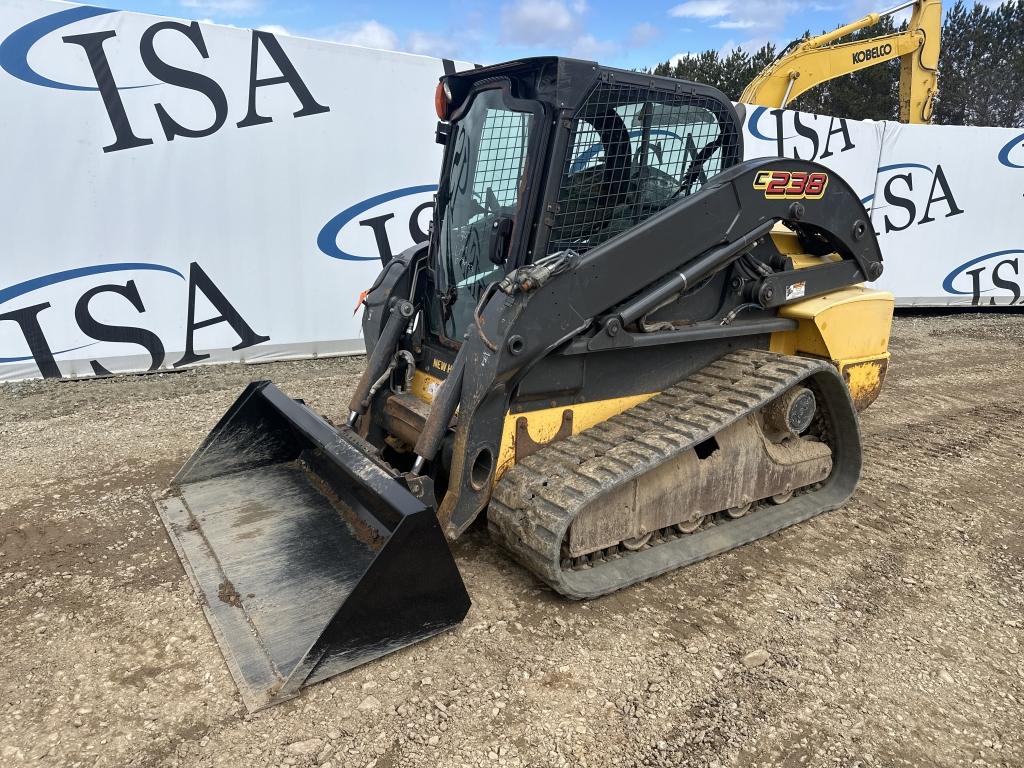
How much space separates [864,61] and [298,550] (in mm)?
11275

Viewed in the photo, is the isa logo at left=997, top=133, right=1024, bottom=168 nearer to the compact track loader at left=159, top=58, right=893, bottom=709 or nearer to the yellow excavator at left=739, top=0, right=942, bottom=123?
the yellow excavator at left=739, top=0, right=942, bottom=123

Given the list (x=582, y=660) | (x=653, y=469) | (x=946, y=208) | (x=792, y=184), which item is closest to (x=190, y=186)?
(x=792, y=184)

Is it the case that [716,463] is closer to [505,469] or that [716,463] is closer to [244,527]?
[505,469]

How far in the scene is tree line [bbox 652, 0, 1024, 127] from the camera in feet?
88.9

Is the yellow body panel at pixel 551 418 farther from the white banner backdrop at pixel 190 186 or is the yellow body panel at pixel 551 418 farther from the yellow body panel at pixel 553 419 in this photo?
the white banner backdrop at pixel 190 186

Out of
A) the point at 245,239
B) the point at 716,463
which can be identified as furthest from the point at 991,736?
the point at 245,239

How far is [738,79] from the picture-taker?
2794 centimetres

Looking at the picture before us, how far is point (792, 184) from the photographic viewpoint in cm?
376

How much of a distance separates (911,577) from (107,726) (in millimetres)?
3453

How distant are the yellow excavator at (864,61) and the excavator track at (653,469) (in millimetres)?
7965

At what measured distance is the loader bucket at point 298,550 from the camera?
8.39 feet

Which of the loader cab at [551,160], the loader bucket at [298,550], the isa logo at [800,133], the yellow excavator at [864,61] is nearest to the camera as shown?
the loader bucket at [298,550]

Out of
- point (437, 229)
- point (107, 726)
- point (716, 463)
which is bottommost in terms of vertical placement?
point (107, 726)

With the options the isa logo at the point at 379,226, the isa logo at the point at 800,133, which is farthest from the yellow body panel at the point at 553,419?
the isa logo at the point at 800,133
